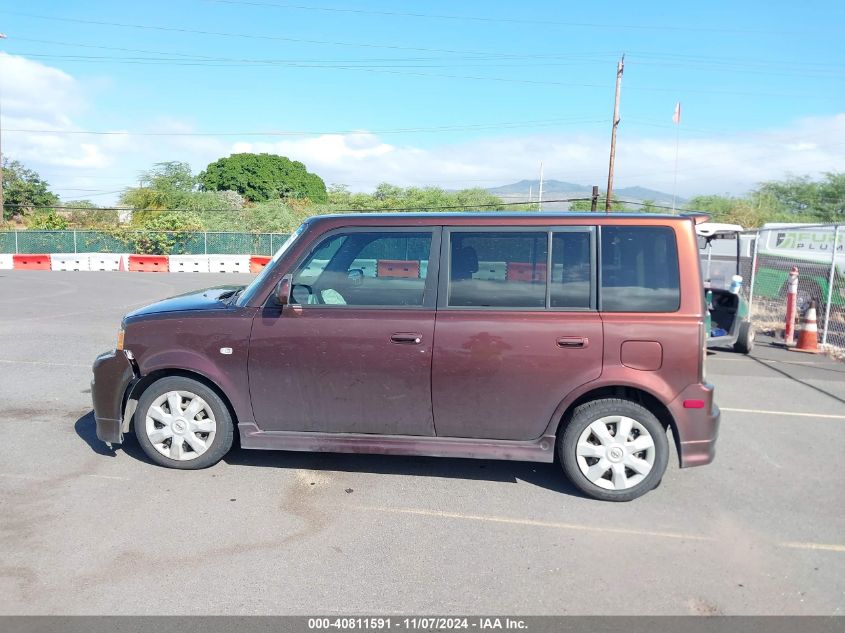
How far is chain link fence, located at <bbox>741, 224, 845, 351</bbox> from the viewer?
12.8 meters

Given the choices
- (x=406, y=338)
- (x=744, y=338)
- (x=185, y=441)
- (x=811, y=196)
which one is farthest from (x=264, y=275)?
(x=811, y=196)

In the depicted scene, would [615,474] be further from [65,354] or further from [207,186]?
[207,186]

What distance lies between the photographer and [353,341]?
4.70 meters

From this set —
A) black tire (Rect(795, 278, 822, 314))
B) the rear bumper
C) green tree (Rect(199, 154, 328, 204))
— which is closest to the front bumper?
the rear bumper

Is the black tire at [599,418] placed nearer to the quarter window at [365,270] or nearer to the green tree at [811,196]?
the quarter window at [365,270]

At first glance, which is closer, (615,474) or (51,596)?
(51,596)

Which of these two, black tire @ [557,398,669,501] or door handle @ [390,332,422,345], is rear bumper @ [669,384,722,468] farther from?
door handle @ [390,332,422,345]

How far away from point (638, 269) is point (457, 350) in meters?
1.36

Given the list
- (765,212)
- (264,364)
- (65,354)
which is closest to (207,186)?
Result: (765,212)

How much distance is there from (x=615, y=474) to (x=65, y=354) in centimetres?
815

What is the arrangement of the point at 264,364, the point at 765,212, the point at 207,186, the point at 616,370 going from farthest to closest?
the point at 207,186
the point at 765,212
the point at 264,364
the point at 616,370

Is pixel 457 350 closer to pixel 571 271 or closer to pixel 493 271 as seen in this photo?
pixel 493 271
